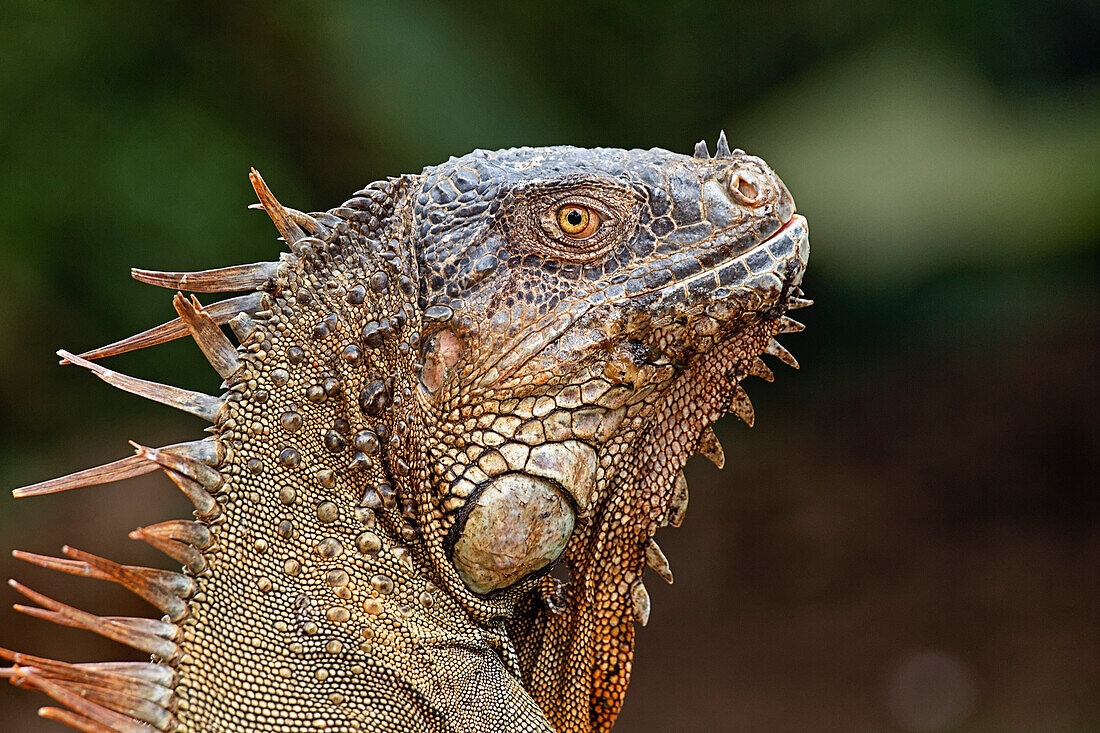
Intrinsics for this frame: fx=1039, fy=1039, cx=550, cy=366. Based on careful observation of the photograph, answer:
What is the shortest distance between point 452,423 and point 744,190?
858mm

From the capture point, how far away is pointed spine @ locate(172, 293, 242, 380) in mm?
2180

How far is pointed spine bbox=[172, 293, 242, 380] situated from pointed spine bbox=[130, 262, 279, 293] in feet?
0.27

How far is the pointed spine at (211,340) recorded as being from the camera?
7.15 feet

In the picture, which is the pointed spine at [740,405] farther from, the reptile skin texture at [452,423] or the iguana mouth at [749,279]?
the iguana mouth at [749,279]

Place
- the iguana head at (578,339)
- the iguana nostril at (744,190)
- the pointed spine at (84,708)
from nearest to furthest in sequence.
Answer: the pointed spine at (84,708) → the iguana head at (578,339) → the iguana nostril at (744,190)

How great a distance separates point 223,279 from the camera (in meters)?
2.34

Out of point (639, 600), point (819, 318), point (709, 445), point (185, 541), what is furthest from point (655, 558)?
point (819, 318)

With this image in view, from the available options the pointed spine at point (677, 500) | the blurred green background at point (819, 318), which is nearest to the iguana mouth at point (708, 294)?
the pointed spine at point (677, 500)

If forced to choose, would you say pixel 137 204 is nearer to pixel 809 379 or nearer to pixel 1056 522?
pixel 809 379

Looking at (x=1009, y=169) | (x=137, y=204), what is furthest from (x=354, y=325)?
(x=1009, y=169)

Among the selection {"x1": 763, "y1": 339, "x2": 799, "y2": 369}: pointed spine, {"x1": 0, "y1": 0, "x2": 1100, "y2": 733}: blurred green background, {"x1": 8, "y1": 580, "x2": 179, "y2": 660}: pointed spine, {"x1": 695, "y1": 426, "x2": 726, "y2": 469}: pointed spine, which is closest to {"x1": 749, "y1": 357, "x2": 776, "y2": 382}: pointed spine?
{"x1": 763, "y1": 339, "x2": 799, "y2": 369}: pointed spine

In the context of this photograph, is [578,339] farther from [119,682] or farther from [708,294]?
[119,682]

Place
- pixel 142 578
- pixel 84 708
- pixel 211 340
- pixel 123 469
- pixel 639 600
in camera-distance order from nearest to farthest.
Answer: pixel 84 708 → pixel 142 578 → pixel 123 469 → pixel 211 340 → pixel 639 600

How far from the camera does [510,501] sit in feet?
7.29
